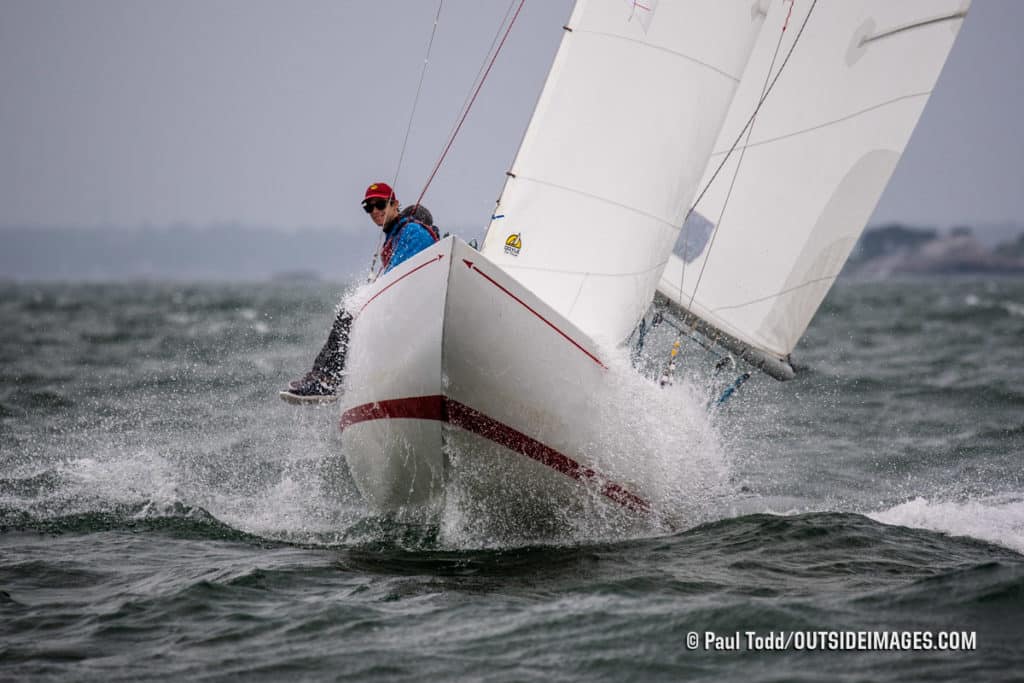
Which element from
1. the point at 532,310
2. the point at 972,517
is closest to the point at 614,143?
the point at 532,310

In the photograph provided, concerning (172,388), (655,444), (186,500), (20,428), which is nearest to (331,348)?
(186,500)

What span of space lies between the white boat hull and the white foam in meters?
1.92

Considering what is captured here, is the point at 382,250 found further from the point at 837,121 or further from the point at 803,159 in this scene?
the point at 837,121

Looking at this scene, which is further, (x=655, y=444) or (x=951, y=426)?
(x=951, y=426)

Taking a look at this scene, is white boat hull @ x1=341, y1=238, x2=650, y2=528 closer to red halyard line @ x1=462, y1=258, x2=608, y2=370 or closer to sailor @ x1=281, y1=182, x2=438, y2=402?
red halyard line @ x1=462, y1=258, x2=608, y2=370

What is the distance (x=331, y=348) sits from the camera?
7230 millimetres

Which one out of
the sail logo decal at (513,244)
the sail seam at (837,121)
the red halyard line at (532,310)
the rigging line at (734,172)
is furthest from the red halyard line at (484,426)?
the sail seam at (837,121)

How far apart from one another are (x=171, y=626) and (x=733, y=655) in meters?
2.57

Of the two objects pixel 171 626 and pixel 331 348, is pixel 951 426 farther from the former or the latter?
pixel 171 626

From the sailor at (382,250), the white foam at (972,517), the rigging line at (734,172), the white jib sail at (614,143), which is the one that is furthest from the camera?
the rigging line at (734,172)

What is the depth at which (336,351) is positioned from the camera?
7.21 metres

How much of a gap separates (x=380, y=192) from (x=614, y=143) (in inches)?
61.8

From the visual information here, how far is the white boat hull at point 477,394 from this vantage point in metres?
5.89

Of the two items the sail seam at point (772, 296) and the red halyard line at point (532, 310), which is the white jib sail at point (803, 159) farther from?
the red halyard line at point (532, 310)
